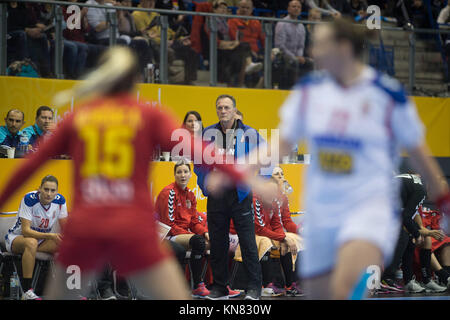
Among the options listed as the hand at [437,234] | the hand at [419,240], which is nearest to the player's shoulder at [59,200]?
the hand at [419,240]

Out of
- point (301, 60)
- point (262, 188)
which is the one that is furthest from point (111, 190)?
point (301, 60)

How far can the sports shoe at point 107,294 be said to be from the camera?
901 cm

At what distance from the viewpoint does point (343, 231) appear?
166 inches

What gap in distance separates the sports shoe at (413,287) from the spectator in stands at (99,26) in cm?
535

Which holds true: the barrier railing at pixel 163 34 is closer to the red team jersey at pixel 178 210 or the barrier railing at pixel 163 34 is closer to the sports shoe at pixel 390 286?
the red team jersey at pixel 178 210

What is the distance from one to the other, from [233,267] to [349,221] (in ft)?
19.3

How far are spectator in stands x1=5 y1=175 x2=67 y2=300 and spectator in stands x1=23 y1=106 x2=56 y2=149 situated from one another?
782 mm

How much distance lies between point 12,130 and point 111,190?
6023 mm

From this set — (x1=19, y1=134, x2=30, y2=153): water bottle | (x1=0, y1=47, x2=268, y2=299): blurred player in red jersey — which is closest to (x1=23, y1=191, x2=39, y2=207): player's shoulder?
(x1=19, y1=134, x2=30, y2=153): water bottle

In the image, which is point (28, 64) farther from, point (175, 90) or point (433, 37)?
point (433, 37)

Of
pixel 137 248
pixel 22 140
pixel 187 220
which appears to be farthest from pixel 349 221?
pixel 22 140

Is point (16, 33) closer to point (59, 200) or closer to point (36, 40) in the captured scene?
point (36, 40)

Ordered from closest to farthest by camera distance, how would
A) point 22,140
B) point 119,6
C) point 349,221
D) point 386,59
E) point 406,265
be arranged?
1. point 349,221
2. point 22,140
3. point 406,265
4. point 119,6
5. point 386,59

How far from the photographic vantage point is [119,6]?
37.0 feet
